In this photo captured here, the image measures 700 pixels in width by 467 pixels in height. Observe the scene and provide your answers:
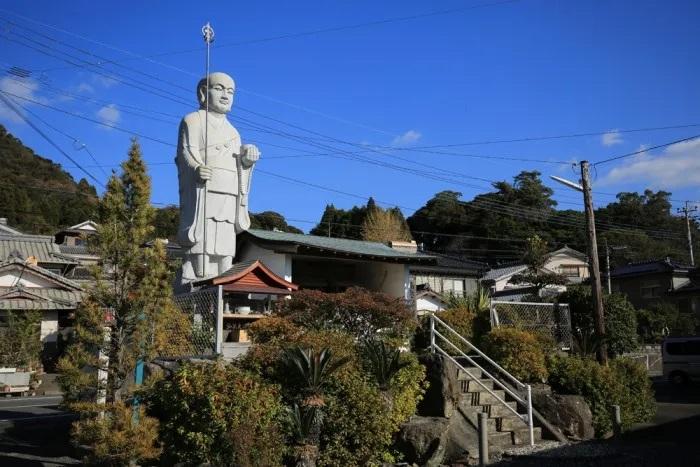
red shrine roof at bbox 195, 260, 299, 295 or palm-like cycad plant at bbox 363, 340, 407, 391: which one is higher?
red shrine roof at bbox 195, 260, 299, 295

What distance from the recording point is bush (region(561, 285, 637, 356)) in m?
18.3

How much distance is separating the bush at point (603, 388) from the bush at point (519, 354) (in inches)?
22.7

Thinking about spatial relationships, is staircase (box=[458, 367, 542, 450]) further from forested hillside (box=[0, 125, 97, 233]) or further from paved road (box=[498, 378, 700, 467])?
forested hillside (box=[0, 125, 97, 233])

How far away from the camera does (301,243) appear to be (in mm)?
16984

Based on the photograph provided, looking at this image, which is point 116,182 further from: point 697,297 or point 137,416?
point 697,297

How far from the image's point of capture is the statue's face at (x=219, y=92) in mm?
16875

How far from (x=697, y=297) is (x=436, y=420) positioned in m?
33.6

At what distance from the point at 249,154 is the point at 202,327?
750 cm

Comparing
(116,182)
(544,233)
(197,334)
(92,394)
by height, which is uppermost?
(544,233)

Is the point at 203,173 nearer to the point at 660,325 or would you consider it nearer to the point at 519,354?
the point at 519,354

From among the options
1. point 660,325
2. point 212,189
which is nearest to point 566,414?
point 212,189

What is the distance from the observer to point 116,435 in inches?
285

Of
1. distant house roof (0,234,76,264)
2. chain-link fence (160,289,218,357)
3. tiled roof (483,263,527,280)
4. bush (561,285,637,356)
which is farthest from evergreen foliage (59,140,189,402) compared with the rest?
tiled roof (483,263,527,280)

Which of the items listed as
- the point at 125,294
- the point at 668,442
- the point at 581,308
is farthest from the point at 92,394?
the point at 581,308
